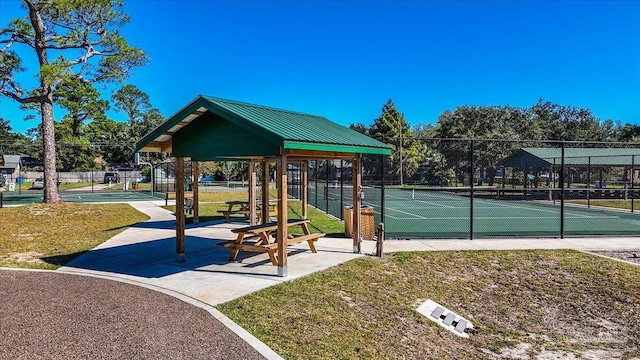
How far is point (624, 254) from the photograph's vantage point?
9.70 meters

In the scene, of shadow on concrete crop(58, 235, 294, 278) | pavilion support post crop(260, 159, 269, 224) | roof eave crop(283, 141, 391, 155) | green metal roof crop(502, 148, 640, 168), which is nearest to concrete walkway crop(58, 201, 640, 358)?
shadow on concrete crop(58, 235, 294, 278)

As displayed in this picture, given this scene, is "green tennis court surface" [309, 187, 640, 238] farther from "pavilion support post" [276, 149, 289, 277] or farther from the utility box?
"pavilion support post" [276, 149, 289, 277]

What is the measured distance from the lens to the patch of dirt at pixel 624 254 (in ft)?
30.7

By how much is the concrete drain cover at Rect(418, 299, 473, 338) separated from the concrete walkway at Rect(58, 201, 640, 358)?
2.09m

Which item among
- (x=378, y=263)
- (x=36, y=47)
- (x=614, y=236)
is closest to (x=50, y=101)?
(x=36, y=47)

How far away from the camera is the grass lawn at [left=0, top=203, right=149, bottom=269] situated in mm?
9000

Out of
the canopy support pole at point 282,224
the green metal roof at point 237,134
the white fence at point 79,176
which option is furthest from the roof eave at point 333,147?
the white fence at point 79,176

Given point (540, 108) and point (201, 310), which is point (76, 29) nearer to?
point (201, 310)

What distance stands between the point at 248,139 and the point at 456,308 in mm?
4431

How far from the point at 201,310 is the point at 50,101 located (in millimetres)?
15766

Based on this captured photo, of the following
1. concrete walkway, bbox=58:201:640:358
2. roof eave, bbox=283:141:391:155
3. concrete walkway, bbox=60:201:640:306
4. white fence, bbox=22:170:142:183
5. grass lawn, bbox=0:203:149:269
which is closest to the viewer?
concrete walkway, bbox=58:201:640:358

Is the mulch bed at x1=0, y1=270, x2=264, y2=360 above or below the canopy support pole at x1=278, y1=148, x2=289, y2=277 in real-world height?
below

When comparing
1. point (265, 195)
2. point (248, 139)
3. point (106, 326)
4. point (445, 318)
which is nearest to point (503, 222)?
point (265, 195)

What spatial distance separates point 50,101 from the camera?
55.9 feet
